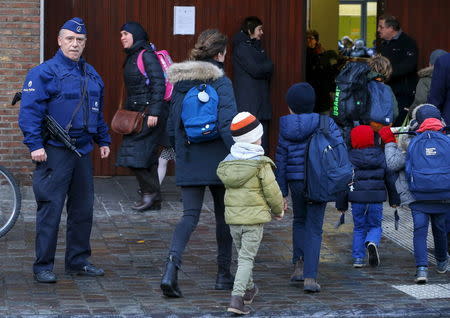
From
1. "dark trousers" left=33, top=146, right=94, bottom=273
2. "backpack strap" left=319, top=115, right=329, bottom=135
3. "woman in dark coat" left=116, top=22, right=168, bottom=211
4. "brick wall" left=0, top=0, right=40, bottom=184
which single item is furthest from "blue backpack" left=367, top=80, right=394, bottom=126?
"brick wall" left=0, top=0, right=40, bottom=184

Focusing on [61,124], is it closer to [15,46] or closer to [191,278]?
[191,278]

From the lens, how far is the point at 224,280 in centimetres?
838

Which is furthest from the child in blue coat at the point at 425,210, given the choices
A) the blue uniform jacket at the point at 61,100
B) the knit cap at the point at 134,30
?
the knit cap at the point at 134,30

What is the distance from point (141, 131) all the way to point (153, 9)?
2442mm

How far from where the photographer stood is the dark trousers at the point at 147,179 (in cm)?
1153

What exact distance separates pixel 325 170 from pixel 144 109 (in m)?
3.61

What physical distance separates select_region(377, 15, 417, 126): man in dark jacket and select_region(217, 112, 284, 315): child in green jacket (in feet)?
18.8

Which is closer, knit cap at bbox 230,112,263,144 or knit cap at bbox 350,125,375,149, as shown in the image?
knit cap at bbox 230,112,263,144

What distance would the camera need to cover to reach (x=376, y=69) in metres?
10.3

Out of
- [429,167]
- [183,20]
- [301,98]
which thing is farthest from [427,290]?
[183,20]

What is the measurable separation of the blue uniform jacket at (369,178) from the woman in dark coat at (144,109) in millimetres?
2752

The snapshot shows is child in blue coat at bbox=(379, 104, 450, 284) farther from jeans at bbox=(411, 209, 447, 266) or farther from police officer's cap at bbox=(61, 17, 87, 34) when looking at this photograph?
police officer's cap at bbox=(61, 17, 87, 34)

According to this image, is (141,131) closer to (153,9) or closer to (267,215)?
(153,9)

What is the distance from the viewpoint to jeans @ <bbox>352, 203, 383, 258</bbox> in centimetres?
930
